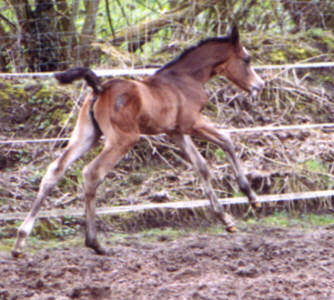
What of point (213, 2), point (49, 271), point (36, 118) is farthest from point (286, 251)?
point (213, 2)

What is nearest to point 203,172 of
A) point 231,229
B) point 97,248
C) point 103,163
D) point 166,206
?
point 231,229

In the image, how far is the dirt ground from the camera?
405 centimetres

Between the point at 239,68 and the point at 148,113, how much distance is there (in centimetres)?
123

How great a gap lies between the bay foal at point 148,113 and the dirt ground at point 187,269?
0.32 m

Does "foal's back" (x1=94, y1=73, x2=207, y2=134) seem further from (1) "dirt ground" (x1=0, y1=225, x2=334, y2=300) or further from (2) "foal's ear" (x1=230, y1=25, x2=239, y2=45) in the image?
(1) "dirt ground" (x1=0, y1=225, x2=334, y2=300)

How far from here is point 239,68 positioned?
613 centimetres

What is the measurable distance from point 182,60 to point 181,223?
1732 mm

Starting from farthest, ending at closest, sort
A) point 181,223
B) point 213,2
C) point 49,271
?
1. point 213,2
2. point 181,223
3. point 49,271

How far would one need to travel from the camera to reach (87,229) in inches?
207

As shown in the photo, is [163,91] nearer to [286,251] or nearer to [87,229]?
[87,229]

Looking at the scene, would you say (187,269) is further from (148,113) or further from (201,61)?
(201,61)

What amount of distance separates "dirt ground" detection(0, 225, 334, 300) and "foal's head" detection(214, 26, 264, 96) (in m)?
1.45

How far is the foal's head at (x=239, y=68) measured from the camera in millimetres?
6117

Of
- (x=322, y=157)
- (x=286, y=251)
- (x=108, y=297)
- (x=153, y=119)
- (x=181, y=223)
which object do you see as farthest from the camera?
(x=322, y=157)
